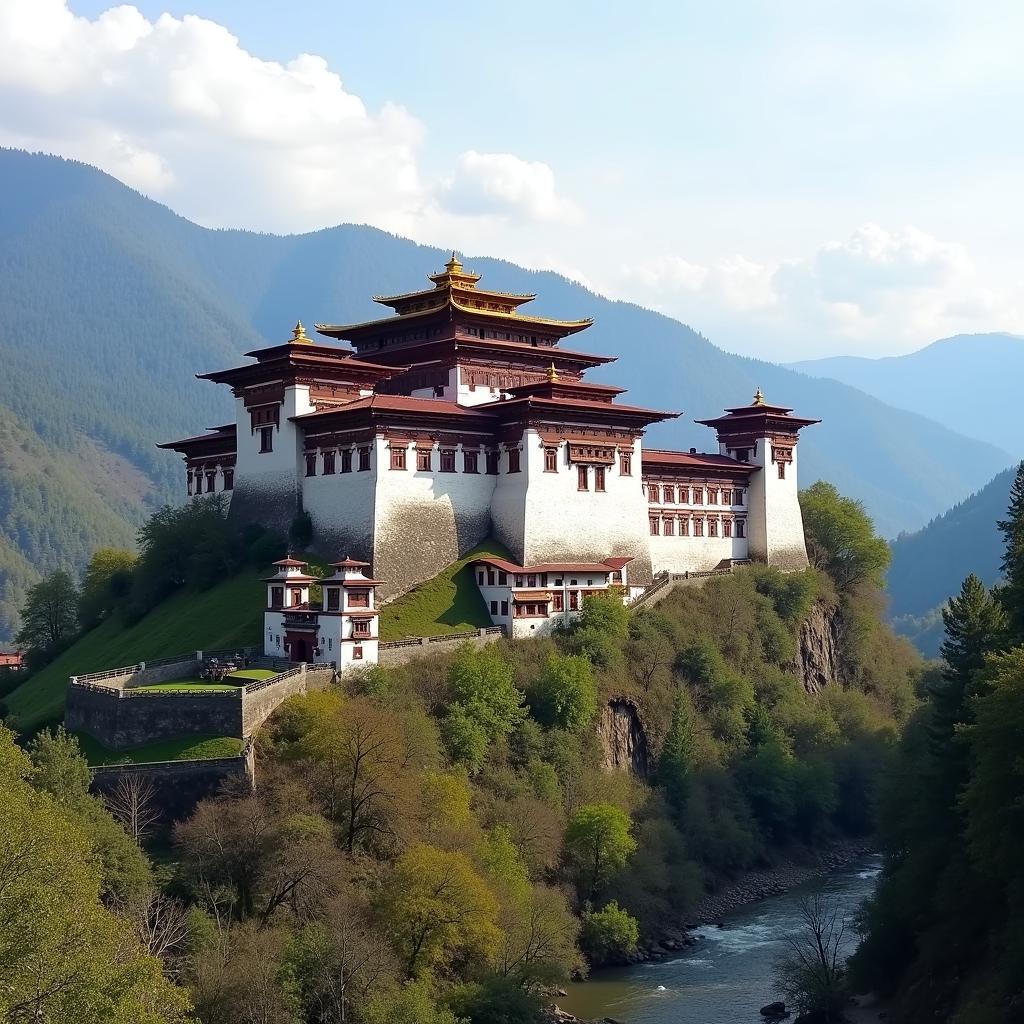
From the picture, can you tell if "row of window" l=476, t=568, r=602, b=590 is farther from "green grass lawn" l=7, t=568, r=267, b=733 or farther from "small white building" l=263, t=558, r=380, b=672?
"green grass lawn" l=7, t=568, r=267, b=733

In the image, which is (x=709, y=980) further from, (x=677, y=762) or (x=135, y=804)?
(x=135, y=804)

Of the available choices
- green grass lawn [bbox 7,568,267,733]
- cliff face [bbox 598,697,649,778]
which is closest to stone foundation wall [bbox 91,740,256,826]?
green grass lawn [bbox 7,568,267,733]

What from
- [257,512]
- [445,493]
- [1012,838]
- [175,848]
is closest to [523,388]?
[445,493]

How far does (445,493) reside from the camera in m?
68.1

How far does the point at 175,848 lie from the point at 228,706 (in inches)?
237

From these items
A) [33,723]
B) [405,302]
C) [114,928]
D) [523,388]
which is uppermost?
[405,302]

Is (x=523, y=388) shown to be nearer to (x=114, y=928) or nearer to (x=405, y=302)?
(x=405, y=302)

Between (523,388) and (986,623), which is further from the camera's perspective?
(523,388)

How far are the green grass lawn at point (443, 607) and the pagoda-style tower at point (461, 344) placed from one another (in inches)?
417

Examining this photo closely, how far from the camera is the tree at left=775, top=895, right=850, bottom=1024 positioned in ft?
157

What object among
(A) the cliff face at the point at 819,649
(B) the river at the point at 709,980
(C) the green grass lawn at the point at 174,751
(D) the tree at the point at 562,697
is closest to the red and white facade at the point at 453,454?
(D) the tree at the point at 562,697

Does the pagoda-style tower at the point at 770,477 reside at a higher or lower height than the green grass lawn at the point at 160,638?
higher

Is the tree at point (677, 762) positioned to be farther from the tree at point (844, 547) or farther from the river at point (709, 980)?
the tree at point (844, 547)

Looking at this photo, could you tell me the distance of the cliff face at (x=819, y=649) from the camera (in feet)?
270
